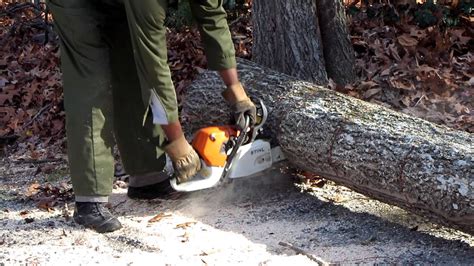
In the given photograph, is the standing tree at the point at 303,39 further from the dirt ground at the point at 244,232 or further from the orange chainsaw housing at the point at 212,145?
the orange chainsaw housing at the point at 212,145

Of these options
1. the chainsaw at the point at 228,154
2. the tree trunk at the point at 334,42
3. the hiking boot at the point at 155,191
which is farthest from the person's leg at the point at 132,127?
the tree trunk at the point at 334,42

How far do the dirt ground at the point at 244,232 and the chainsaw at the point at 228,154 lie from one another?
0.23 metres

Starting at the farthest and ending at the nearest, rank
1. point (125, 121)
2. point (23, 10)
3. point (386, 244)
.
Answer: point (23, 10) → point (125, 121) → point (386, 244)

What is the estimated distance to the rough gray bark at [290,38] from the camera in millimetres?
5805

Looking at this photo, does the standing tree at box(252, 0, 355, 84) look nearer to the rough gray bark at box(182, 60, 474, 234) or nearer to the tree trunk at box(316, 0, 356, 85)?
the tree trunk at box(316, 0, 356, 85)

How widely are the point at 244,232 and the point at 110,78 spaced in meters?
1.16

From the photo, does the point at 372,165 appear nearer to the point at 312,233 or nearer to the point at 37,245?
the point at 312,233

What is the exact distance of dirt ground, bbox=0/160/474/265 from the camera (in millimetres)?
3818

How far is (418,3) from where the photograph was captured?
23.1 feet

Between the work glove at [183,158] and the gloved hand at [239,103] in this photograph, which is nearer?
the work glove at [183,158]

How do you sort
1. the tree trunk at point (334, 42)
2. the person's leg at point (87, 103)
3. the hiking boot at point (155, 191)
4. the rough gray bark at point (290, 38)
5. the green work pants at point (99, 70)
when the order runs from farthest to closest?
1. the tree trunk at point (334, 42)
2. the rough gray bark at point (290, 38)
3. the hiking boot at point (155, 191)
4. the person's leg at point (87, 103)
5. the green work pants at point (99, 70)

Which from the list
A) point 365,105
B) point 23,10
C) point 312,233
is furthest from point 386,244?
point 23,10

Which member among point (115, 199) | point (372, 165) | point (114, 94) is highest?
point (114, 94)

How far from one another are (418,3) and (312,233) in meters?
3.64
